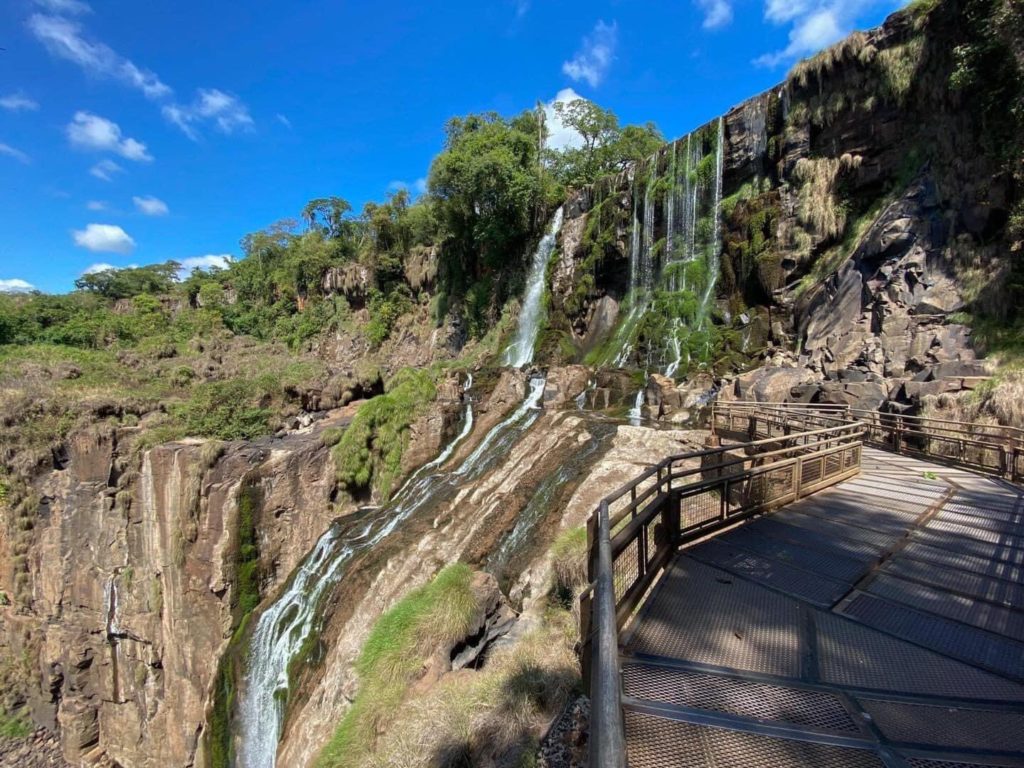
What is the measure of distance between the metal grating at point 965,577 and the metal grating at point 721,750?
308 cm

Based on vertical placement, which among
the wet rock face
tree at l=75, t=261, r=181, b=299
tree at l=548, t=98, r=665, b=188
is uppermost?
tree at l=548, t=98, r=665, b=188

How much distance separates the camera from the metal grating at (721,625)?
3.27 metres

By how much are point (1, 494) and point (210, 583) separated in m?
10.2

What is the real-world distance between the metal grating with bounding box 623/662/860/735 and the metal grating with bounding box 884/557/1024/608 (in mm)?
2705

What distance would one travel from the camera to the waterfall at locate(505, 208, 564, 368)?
94.1 feet

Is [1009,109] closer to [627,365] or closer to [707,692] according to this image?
[627,365]

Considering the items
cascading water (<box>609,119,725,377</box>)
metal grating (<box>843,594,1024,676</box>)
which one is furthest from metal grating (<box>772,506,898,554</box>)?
cascading water (<box>609,119,725,377</box>)

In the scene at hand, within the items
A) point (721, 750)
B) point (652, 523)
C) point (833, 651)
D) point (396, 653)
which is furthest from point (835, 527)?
point (396, 653)

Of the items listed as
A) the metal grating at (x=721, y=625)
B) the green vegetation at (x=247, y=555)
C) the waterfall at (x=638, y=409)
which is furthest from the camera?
the waterfall at (x=638, y=409)

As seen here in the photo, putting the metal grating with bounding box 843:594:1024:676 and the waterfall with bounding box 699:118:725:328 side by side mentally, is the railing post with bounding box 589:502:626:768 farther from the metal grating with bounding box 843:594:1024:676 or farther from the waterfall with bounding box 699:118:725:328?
the waterfall with bounding box 699:118:725:328

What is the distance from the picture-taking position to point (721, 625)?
12.1 ft

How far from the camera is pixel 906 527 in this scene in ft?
20.1

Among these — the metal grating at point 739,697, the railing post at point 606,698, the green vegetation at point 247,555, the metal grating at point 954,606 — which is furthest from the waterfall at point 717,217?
the railing post at point 606,698

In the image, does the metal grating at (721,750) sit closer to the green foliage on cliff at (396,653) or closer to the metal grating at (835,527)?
the metal grating at (835,527)
